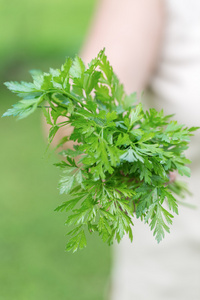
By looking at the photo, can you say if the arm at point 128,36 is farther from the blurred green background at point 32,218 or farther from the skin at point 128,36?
the blurred green background at point 32,218

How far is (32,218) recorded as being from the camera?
3.23m

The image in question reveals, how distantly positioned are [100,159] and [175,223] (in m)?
0.99

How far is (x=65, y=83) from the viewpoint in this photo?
0.60 metres

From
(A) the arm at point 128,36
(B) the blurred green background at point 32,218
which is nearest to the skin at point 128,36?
(A) the arm at point 128,36

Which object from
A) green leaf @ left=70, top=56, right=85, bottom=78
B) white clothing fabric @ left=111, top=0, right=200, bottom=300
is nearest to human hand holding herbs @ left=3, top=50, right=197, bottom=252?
green leaf @ left=70, top=56, right=85, bottom=78

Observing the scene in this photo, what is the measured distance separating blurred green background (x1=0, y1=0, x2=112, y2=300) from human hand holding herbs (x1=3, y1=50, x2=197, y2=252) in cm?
159

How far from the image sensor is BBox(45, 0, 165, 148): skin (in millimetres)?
1181

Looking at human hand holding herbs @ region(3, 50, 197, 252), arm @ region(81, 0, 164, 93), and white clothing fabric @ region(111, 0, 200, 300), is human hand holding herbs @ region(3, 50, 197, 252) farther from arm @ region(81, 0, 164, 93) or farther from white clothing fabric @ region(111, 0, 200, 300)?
white clothing fabric @ region(111, 0, 200, 300)

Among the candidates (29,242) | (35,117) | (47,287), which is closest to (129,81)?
(47,287)

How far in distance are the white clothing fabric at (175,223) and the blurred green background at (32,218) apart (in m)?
0.48

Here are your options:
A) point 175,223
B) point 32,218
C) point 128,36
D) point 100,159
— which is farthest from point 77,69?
point 32,218

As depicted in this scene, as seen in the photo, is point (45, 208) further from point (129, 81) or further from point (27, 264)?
point (129, 81)

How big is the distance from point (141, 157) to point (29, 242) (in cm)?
257

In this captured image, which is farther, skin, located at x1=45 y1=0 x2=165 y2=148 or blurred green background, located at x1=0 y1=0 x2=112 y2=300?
blurred green background, located at x1=0 y1=0 x2=112 y2=300
